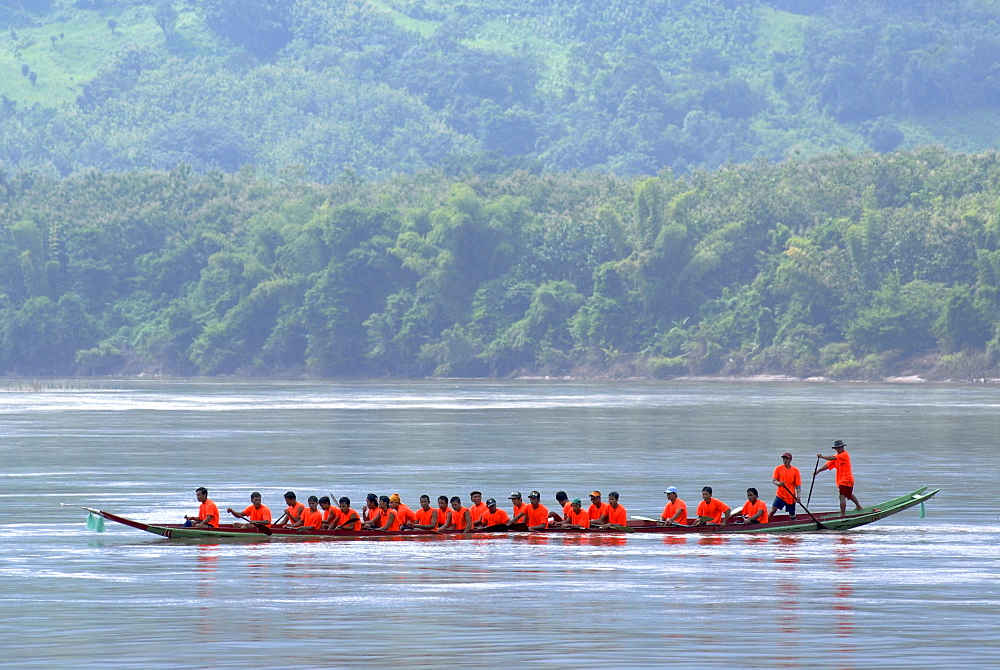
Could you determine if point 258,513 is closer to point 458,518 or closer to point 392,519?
point 392,519

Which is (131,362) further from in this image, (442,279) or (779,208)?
(779,208)

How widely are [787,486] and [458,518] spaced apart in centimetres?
621

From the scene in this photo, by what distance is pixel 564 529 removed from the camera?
35188 millimetres

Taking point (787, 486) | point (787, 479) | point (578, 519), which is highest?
point (787, 479)

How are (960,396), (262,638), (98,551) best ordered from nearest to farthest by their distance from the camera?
(262,638) < (98,551) < (960,396)

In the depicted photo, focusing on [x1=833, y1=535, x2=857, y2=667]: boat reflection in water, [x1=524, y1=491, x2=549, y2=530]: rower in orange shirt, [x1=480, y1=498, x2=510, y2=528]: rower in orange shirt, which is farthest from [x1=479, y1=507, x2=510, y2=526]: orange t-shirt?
[x1=833, y1=535, x2=857, y2=667]: boat reflection in water

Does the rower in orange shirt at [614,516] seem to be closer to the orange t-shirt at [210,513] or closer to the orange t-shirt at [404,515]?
the orange t-shirt at [404,515]

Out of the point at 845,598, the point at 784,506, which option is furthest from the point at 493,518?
the point at 845,598

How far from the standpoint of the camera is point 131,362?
6580 inches

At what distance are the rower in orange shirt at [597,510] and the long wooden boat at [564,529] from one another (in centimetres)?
27

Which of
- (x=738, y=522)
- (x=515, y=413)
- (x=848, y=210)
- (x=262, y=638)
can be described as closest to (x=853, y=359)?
(x=848, y=210)

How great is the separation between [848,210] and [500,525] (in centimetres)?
11394

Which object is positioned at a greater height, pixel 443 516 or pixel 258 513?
pixel 258 513

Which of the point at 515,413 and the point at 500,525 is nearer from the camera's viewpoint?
the point at 500,525
